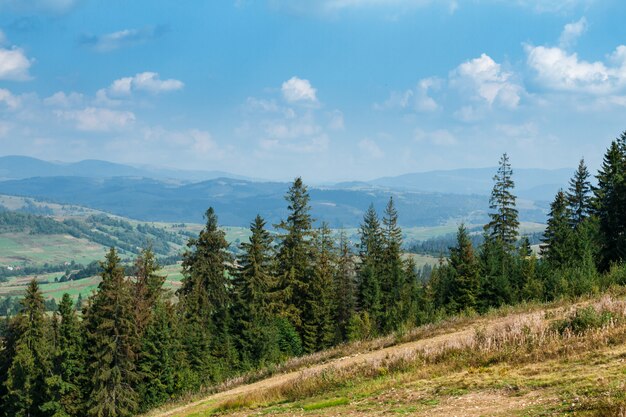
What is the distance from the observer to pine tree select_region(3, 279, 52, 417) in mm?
50281

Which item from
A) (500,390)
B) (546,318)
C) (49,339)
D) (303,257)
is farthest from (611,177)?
(49,339)

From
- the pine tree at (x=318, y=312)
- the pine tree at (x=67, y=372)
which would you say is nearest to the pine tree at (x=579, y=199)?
the pine tree at (x=318, y=312)

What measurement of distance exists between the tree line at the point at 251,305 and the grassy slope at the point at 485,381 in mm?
22302

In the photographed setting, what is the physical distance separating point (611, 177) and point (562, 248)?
634 inches

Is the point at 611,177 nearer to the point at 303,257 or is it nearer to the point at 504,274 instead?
the point at 504,274

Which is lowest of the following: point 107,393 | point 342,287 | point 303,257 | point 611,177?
point 107,393

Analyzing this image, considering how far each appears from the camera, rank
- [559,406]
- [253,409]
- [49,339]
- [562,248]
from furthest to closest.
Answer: [49,339] < [562,248] < [253,409] < [559,406]

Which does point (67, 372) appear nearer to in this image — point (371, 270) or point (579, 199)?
point (371, 270)

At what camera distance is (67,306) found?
55625 millimetres

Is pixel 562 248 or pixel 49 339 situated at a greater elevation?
pixel 562 248

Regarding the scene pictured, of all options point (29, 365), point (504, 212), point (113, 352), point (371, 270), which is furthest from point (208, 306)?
point (504, 212)

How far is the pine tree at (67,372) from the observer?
5003 centimetres

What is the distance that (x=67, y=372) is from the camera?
52.2 meters

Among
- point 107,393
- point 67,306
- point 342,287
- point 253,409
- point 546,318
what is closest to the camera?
point 253,409
